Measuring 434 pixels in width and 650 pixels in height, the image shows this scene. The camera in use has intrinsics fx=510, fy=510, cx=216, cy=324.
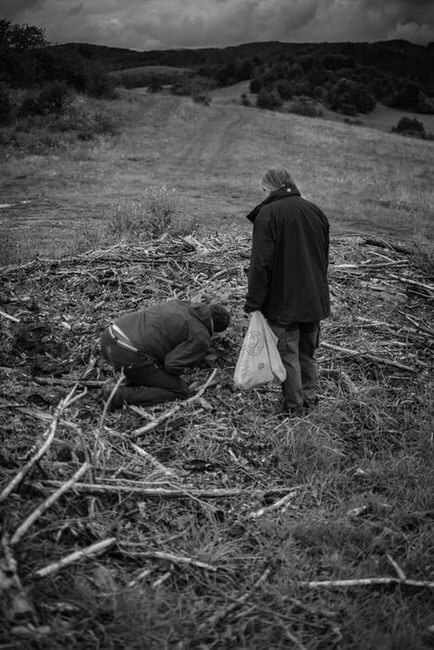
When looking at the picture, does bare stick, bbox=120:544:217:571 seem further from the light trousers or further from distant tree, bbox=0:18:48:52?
distant tree, bbox=0:18:48:52

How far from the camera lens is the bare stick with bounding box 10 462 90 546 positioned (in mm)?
2467

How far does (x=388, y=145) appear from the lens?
1116 inches

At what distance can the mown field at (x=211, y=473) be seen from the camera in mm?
2363

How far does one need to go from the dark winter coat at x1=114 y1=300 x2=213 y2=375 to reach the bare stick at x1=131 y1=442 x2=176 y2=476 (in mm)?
740

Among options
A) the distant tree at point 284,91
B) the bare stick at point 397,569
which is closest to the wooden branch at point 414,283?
the bare stick at point 397,569

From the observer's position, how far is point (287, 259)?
3.88 meters

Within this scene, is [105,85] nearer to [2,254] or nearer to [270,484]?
[2,254]

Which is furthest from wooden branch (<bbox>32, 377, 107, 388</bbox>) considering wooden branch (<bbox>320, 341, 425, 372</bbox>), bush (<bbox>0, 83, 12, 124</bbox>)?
bush (<bbox>0, 83, 12, 124</bbox>)

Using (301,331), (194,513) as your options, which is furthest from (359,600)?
(301,331)

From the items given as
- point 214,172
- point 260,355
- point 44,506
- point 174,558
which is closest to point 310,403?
point 260,355

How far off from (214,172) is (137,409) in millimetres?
16639

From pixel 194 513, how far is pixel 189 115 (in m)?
31.8

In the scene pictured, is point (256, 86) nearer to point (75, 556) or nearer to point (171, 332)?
point (171, 332)

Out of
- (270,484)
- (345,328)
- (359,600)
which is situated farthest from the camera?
(345,328)
